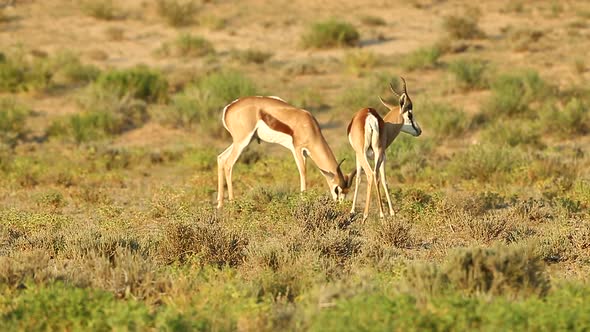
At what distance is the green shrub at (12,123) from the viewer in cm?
1764

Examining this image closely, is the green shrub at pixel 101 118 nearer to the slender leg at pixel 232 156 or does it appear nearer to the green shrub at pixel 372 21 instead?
the slender leg at pixel 232 156

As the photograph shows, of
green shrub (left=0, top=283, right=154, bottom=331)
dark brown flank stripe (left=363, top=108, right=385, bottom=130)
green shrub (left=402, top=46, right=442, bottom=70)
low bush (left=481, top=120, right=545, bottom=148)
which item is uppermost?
dark brown flank stripe (left=363, top=108, right=385, bottom=130)

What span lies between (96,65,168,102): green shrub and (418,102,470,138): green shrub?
6065 millimetres

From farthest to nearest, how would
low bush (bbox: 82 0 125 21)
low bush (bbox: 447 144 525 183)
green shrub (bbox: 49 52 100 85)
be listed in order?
1. low bush (bbox: 82 0 125 21)
2. green shrub (bbox: 49 52 100 85)
3. low bush (bbox: 447 144 525 183)

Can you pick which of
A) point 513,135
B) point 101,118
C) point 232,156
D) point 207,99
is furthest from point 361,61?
point 232,156

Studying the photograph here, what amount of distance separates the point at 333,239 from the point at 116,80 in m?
12.9

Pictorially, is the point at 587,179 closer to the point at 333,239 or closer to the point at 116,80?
the point at 333,239

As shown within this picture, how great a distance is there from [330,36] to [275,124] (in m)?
15.5

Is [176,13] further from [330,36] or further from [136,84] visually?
[136,84]

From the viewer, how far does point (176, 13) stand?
3081 cm

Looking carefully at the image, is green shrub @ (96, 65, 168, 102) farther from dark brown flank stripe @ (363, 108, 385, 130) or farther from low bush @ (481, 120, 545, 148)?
dark brown flank stripe @ (363, 108, 385, 130)

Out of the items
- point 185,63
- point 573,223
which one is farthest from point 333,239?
point 185,63

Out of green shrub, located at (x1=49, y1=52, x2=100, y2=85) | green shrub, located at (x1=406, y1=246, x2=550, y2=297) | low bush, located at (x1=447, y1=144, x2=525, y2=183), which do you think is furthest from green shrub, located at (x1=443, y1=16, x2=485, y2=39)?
green shrub, located at (x1=406, y1=246, x2=550, y2=297)

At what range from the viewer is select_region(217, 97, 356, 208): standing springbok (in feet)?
38.0
